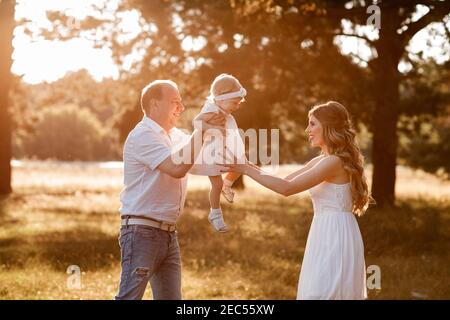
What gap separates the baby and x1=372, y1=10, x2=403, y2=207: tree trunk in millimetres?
13542

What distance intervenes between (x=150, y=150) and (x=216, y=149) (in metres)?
0.65

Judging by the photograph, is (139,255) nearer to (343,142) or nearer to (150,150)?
(150,150)

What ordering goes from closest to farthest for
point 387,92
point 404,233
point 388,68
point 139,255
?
point 139,255
point 404,233
point 387,92
point 388,68

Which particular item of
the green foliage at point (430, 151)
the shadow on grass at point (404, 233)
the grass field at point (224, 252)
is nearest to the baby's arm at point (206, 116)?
the grass field at point (224, 252)

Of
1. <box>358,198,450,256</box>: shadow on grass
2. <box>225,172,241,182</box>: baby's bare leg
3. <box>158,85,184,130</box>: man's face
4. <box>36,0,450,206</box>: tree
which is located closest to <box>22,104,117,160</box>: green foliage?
<box>36,0,450,206</box>: tree

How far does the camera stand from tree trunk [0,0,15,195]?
81.6 feet

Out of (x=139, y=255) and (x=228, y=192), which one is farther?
(x=228, y=192)

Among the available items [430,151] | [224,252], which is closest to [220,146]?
[224,252]

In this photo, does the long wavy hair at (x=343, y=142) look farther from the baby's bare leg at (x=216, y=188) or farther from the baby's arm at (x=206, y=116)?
the baby's bare leg at (x=216, y=188)

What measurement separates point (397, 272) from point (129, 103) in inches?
870

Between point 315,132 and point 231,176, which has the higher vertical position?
point 315,132

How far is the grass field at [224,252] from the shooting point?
10414 mm

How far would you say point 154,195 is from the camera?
5.35m
